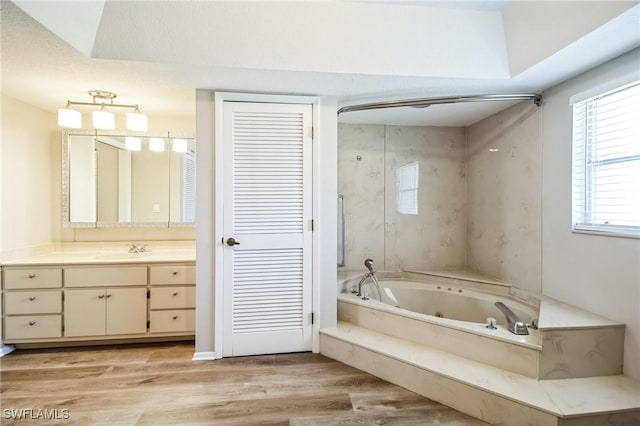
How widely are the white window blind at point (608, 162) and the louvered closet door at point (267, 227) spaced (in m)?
1.93

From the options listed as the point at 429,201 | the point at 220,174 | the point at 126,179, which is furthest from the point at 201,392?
the point at 429,201

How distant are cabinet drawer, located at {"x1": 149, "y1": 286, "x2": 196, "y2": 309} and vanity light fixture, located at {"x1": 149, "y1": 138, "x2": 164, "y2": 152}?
54.1 inches

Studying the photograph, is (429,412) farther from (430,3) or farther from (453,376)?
(430,3)

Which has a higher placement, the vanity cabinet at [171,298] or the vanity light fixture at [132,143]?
the vanity light fixture at [132,143]

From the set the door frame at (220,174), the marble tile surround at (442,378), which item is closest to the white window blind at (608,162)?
the marble tile surround at (442,378)

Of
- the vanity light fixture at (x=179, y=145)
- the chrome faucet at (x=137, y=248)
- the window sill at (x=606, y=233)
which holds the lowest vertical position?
the chrome faucet at (x=137, y=248)

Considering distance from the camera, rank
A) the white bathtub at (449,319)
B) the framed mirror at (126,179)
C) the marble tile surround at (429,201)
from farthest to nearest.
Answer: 1. the marble tile surround at (429,201)
2. the framed mirror at (126,179)
3. the white bathtub at (449,319)

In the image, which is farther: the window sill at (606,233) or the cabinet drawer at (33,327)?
the cabinet drawer at (33,327)

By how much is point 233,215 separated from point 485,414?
2.07m

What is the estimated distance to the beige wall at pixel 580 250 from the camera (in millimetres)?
1843

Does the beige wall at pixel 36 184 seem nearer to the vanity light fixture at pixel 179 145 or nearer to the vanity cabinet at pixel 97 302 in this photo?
the vanity light fixture at pixel 179 145

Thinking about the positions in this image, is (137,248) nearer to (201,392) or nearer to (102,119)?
(102,119)

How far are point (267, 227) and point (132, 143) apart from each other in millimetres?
1754

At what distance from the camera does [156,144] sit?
3.16 m
